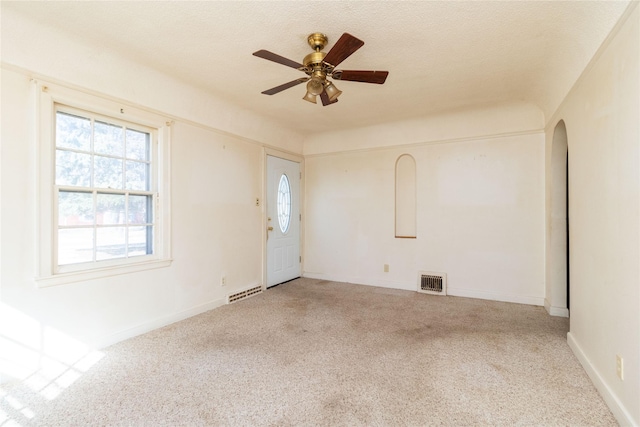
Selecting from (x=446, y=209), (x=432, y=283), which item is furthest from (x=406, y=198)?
→ (x=432, y=283)

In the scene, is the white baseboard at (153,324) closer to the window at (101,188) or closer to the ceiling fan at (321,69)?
the window at (101,188)

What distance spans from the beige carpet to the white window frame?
71 cm

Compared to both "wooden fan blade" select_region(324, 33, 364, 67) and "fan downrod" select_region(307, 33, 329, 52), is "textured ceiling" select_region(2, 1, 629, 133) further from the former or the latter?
"wooden fan blade" select_region(324, 33, 364, 67)

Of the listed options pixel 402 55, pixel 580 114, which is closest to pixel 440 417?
pixel 580 114

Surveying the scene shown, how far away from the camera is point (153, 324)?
10.2ft

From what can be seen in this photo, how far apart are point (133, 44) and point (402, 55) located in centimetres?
228

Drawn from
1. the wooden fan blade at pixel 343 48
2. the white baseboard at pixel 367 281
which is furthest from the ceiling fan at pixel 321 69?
the white baseboard at pixel 367 281

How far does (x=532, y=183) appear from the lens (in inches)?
154

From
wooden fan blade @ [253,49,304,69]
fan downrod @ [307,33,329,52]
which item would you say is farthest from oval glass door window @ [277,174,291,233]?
wooden fan blade @ [253,49,304,69]

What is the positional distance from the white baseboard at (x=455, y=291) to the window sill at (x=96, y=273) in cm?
281

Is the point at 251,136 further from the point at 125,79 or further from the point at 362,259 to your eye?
the point at 362,259

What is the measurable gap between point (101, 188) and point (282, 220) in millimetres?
2711

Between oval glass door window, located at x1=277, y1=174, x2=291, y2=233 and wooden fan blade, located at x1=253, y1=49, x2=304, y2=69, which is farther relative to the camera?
oval glass door window, located at x1=277, y1=174, x2=291, y2=233

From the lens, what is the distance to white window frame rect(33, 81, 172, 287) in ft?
7.64
